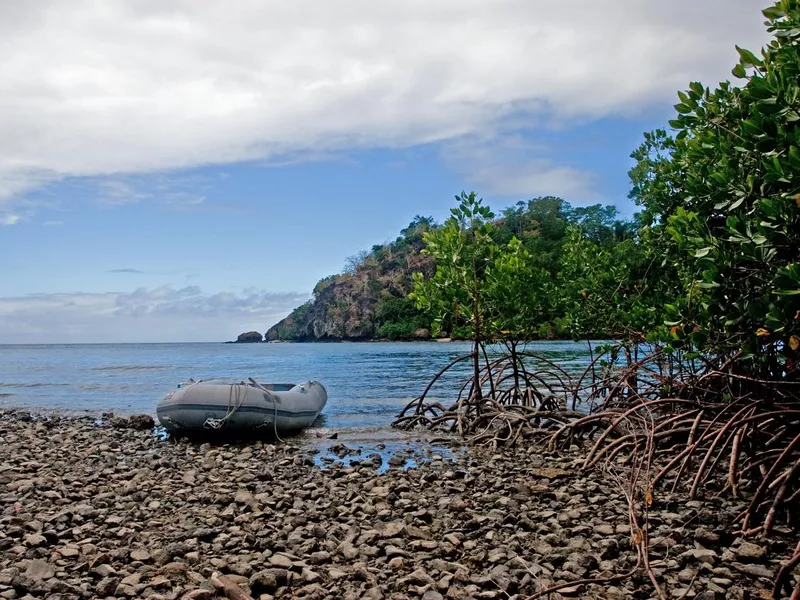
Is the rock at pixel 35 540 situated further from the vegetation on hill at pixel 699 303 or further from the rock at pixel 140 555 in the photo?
the vegetation on hill at pixel 699 303

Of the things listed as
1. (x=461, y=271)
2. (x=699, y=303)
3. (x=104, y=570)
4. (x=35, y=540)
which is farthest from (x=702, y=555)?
(x=461, y=271)

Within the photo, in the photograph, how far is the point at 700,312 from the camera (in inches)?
270

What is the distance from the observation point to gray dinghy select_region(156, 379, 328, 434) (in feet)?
47.0

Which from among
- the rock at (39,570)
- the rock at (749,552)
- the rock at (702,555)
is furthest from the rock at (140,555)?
the rock at (749,552)

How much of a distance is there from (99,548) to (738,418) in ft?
22.9

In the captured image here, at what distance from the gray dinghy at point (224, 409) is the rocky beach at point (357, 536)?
385 cm

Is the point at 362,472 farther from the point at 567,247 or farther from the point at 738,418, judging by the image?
the point at 567,247

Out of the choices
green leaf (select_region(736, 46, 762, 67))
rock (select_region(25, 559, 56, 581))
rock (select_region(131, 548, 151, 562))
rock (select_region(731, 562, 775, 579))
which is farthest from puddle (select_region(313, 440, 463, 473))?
green leaf (select_region(736, 46, 762, 67))

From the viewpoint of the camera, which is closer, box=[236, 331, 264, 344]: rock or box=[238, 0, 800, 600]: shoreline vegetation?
box=[238, 0, 800, 600]: shoreline vegetation

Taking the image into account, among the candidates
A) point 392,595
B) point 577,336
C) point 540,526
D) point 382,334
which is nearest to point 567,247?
point 577,336

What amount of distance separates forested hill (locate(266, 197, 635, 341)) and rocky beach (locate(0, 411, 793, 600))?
71.0m

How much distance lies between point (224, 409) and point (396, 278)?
9649cm

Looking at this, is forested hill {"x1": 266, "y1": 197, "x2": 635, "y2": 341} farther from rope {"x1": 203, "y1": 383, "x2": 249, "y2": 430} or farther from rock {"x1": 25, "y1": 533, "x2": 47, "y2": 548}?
rock {"x1": 25, "y1": 533, "x2": 47, "y2": 548}

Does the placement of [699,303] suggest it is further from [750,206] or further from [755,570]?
[755,570]
